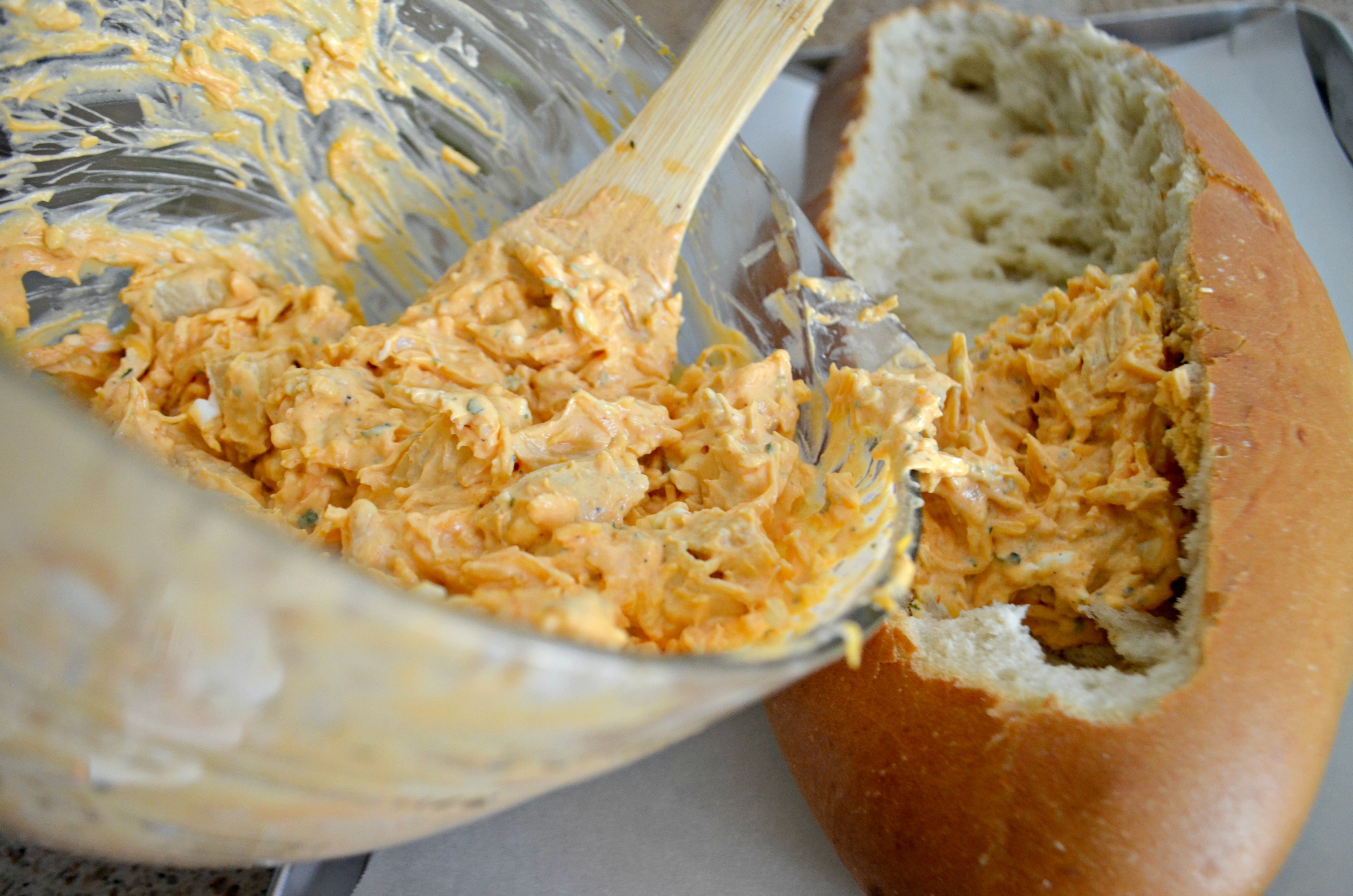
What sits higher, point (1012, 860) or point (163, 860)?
point (1012, 860)

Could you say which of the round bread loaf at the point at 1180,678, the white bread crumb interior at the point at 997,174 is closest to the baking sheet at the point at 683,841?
the round bread loaf at the point at 1180,678

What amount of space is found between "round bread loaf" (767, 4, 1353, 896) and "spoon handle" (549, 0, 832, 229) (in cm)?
79

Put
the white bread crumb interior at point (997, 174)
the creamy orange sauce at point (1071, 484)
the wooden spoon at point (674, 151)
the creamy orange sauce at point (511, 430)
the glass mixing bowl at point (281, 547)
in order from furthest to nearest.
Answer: the white bread crumb interior at point (997, 174)
the wooden spoon at point (674, 151)
the creamy orange sauce at point (1071, 484)
the creamy orange sauce at point (511, 430)
the glass mixing bowl at point (281, 547)

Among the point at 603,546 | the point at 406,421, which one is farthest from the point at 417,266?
the point at 603,546

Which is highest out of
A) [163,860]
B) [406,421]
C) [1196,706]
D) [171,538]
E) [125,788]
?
[1196,706]

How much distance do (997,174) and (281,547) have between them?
197 centimetres

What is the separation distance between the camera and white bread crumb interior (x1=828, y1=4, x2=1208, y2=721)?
5.49 ft

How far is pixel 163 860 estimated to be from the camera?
1000 mm

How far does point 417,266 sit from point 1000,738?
4.71ft

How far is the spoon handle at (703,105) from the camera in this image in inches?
58.1

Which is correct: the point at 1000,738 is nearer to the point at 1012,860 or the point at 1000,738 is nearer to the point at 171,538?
the point at 1012,860

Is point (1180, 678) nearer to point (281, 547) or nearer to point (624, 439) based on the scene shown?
point (624, 439)

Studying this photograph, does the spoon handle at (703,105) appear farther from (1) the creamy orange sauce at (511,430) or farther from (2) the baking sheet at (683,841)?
(2) the baking sheet at (683,841)

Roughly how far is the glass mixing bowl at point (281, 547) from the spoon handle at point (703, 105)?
0.12 metres
